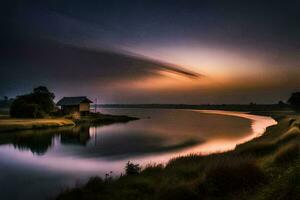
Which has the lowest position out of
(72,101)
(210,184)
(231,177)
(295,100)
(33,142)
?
(33,142)

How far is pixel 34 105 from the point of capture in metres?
75.2

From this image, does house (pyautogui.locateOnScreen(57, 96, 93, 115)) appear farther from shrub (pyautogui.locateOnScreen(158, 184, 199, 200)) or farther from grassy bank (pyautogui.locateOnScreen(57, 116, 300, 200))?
Answer: shrub (pyautogui.locateOnScreen(158, 184, 199, 200))

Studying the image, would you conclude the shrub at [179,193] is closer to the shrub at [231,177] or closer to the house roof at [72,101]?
the shrub at [231,177]

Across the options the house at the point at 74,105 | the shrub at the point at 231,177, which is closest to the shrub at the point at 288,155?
the shrub at the point at 231,177

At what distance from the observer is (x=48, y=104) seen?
81.6 meters

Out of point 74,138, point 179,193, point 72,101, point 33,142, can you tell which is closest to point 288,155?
point 179,193

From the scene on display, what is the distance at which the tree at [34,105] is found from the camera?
7506 cm

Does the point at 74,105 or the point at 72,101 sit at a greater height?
the point at 72,101

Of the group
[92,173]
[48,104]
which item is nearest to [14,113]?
[48,104]

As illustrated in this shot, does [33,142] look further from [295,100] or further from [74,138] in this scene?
[295,100]

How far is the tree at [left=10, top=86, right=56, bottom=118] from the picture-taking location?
75.1 m

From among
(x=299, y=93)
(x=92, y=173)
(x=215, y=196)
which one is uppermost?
(x=299, y=93)

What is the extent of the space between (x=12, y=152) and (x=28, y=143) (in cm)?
660

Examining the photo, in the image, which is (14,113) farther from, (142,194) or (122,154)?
(142,194)
